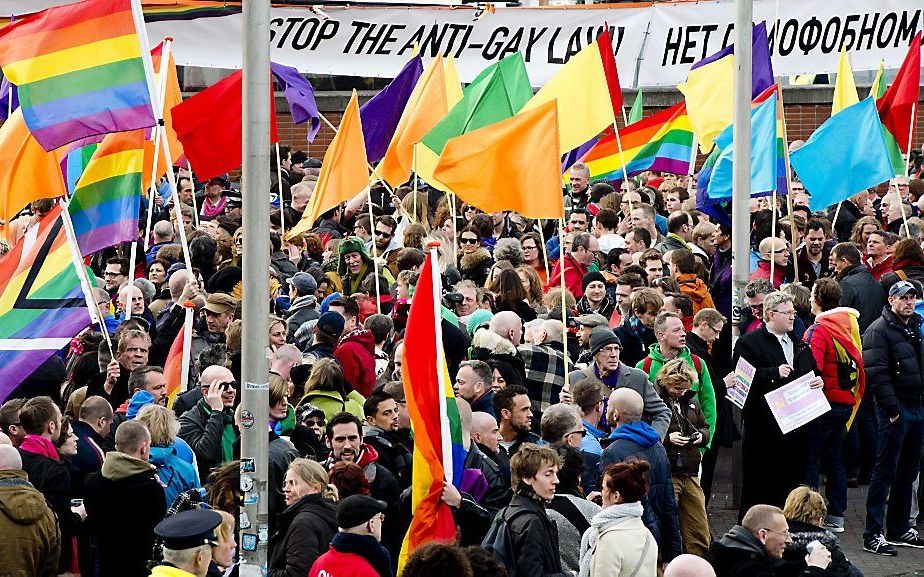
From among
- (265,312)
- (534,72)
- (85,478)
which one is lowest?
(85,478)

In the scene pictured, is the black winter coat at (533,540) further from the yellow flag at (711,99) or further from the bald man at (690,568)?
the yellow flag at (711,99)

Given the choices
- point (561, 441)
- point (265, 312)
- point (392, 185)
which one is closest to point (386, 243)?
point (392, 185)

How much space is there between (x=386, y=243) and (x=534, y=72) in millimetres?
6373

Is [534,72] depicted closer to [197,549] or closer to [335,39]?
[335,39]

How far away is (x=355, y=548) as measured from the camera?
6.93 m

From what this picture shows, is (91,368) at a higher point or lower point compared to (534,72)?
lower

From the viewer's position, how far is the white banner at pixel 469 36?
2161 centimetres

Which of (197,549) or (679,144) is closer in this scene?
(197,549)

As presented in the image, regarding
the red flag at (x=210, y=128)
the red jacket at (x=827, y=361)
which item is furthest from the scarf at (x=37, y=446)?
the red jacket at (x=827, y=361)

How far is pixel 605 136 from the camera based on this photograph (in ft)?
56.7

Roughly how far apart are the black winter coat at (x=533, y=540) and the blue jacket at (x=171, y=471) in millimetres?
2096

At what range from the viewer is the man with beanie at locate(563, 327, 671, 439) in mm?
10094

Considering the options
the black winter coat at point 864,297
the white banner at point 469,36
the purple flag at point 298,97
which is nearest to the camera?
the black winter coat at point 864,297

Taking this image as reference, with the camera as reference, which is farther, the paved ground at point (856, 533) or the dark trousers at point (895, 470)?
the dark trousers at point (895, 470)
